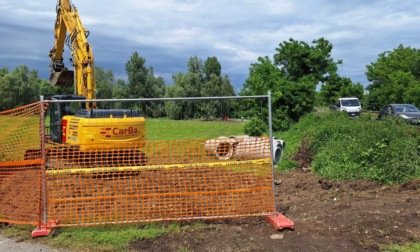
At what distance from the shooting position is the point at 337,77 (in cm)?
4228

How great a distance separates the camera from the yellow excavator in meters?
7.73

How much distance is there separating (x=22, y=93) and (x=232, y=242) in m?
62.5

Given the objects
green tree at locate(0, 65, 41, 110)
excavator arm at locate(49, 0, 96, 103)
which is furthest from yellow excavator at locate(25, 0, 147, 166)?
green tree at locate(0, 65, 41, 110)

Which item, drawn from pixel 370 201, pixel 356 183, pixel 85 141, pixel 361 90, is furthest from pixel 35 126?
pixel 361 90

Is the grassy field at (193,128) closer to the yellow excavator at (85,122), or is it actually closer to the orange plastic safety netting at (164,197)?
the yellow excavator at (85,122)

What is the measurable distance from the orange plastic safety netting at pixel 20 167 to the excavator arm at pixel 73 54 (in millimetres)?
6466

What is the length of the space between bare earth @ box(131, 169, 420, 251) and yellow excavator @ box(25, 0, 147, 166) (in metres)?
2.05

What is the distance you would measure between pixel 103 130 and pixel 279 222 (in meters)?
5.42

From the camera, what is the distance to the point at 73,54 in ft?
45.8

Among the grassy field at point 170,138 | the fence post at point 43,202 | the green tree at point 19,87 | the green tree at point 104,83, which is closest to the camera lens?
the grassy field at point 170,138

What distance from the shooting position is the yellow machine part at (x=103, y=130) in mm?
9195

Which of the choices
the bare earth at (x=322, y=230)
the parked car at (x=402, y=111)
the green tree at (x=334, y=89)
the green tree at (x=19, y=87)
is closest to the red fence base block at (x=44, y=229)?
the bare earth at (x=322, y=230)

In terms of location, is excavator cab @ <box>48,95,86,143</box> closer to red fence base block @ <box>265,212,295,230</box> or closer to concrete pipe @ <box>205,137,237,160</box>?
concrete pipe @ <box>205,137,237,160</box>

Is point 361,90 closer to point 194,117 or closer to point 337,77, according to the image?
point 337,77
